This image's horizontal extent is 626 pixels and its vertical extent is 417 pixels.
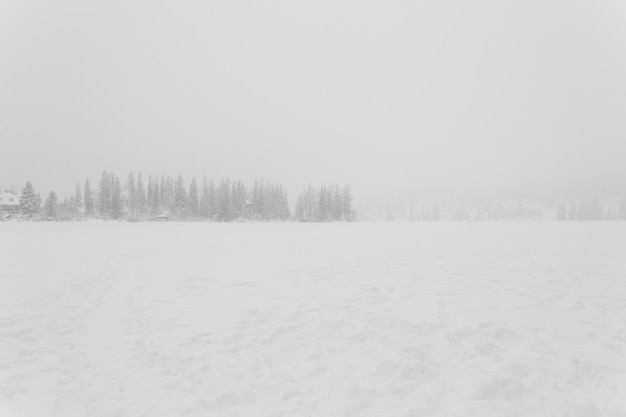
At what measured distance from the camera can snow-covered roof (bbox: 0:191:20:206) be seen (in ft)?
214

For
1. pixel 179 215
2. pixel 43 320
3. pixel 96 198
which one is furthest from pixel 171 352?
pixel 96 198

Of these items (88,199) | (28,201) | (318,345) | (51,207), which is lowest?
(318,345)

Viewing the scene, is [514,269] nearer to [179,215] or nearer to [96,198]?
[179,215]

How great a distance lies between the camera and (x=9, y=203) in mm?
66375

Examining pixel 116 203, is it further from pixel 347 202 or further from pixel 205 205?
pixel 347 202

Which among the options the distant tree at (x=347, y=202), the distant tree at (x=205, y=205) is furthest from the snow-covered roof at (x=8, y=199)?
the distant tree at (x=347, y=202)

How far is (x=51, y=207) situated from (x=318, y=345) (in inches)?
3440

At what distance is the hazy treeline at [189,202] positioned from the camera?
273ft

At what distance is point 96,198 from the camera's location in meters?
89.8

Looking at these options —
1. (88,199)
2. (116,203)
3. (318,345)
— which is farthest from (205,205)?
(318,345)

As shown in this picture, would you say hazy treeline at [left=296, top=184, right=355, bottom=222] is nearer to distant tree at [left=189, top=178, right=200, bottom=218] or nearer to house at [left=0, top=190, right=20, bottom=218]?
distant tree at [left=189, top=178, right=200, bottom=218]

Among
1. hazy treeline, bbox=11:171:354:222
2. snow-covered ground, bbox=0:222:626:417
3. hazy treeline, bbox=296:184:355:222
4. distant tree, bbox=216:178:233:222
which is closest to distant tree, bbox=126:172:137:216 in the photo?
hazy treeline, bbox=11:171:354:222

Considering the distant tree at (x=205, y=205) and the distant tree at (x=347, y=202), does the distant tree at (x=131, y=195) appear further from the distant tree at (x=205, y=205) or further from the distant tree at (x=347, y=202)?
the distant tree at (x=347, y=202)

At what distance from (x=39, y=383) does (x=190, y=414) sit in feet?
9.39
